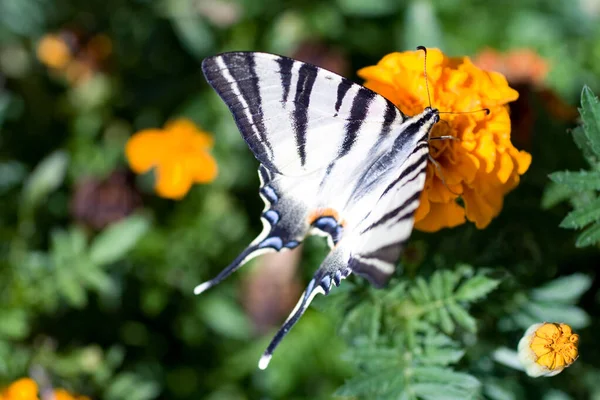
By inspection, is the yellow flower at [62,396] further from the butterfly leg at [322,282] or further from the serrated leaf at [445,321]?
the serrated leaf at [445,321]

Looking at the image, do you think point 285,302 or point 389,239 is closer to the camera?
point 389,239

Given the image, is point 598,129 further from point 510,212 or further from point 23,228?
point 23,228

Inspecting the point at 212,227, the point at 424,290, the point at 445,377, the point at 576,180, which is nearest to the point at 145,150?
the point at 212,227

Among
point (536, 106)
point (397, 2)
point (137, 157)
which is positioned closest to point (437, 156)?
point (536, 106)

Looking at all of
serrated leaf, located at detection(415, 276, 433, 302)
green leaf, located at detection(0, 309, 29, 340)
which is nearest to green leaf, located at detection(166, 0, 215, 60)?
green leaf, located at detection(0, 309, 29, 340)

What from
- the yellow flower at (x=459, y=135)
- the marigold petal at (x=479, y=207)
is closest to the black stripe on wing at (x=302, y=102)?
the yellow flower at (x=459, y=135)

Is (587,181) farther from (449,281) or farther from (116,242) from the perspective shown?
(116,242)
